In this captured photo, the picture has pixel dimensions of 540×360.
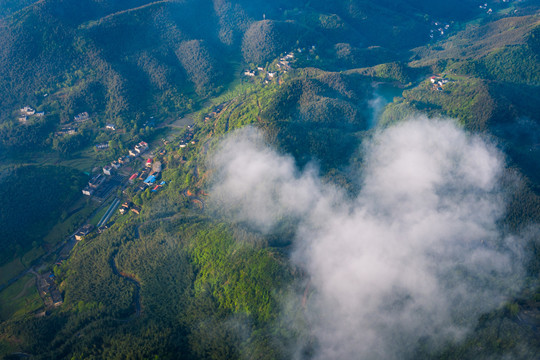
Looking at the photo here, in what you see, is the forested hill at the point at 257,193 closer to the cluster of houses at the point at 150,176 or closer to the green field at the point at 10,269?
the green field at the point at 10,269

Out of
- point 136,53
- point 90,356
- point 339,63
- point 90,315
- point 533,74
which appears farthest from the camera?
point 339,63

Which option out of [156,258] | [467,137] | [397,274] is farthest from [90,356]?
[467,137]

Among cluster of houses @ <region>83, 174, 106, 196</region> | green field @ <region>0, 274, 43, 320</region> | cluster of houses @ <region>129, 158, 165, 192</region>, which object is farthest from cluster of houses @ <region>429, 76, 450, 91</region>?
green field @ <region>0, 274, 43, 320</region>

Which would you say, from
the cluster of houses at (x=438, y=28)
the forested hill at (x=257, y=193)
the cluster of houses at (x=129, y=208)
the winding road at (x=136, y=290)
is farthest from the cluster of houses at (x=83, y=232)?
the cluster of houses at (x=438, y=28)

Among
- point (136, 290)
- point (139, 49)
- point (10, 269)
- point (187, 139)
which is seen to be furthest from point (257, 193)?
point (139, 49)

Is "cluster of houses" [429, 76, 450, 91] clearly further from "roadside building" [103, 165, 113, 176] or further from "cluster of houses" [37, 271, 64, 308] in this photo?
"cluster of houses" [37, 271, 64, 308]

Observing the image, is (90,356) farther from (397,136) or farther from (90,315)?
(397,136)
